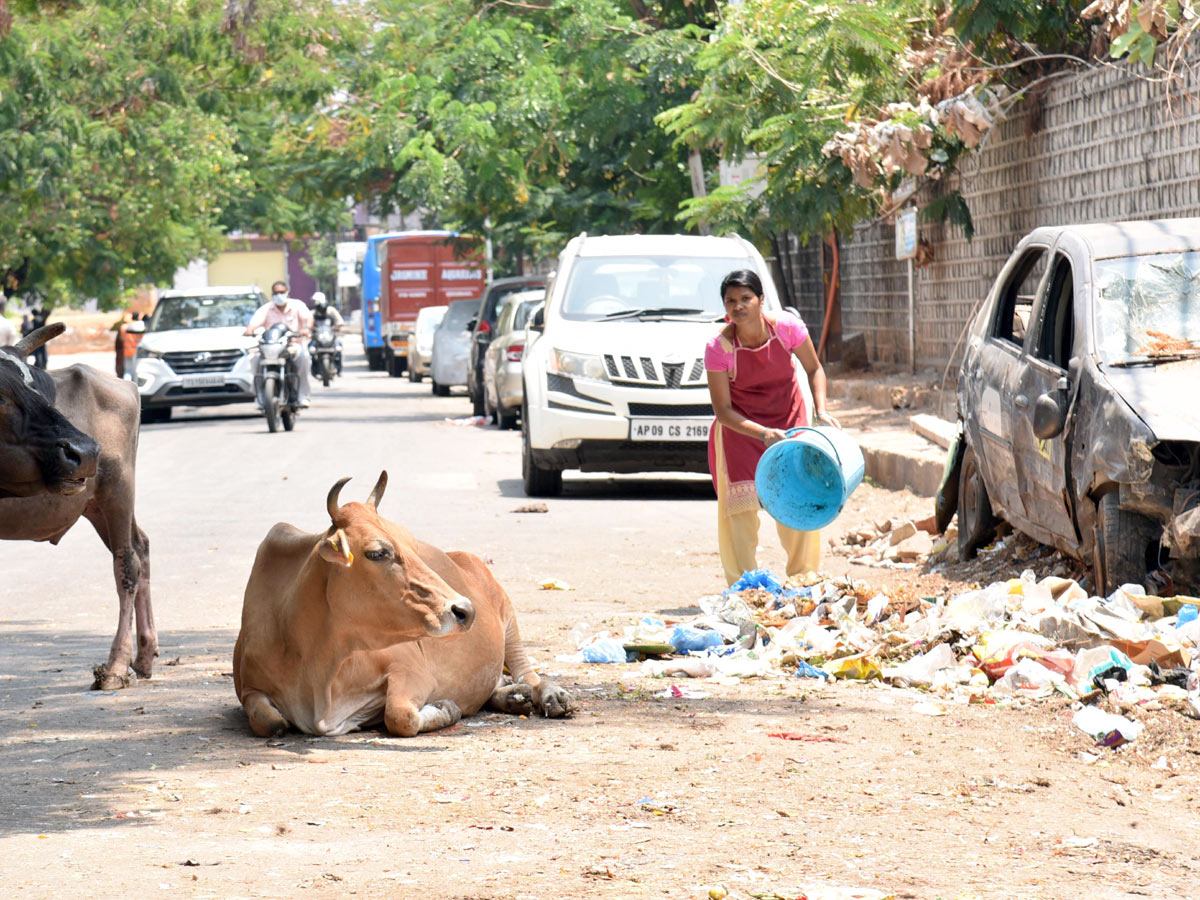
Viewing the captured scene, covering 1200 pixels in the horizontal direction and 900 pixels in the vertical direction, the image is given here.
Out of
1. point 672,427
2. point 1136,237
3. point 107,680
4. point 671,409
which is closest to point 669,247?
point 671,409

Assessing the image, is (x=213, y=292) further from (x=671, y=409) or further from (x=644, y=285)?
(x=671, y=409)

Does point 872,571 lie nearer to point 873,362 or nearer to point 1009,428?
point 1009,428

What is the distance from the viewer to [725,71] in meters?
18.2

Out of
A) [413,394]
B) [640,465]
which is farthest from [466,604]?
[413,394]

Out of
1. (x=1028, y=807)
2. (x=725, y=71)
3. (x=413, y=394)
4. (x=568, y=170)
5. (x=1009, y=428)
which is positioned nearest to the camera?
(x=1028, y=807)

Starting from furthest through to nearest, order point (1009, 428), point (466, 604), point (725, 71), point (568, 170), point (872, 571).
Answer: point (568, 170)
point (725, 71)
point (872, 571)
point (1009, 428)
point (466, 604)

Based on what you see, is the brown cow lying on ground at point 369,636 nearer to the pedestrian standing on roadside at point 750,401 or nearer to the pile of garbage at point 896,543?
the pedestrian standing on roadside at point 750,401

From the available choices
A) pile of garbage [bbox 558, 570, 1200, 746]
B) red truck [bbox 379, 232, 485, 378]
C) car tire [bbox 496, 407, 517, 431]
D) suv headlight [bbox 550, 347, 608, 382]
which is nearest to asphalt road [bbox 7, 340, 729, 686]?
car tire [bbox 496, 407, 517, 431]

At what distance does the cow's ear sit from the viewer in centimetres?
543

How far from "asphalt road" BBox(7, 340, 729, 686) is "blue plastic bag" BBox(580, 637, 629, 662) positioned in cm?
43

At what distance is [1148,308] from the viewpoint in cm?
797

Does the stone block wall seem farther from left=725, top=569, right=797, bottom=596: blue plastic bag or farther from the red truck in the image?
the red truck

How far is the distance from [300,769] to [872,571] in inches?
219

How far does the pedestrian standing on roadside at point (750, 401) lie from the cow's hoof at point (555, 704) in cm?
257
